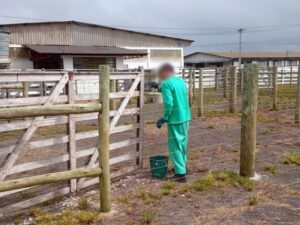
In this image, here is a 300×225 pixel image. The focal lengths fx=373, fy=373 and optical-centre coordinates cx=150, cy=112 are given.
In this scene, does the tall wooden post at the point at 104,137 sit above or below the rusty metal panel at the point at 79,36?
below

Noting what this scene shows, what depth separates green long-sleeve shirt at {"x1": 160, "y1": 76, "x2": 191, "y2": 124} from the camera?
5004 millimetres

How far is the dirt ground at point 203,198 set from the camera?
13.0 ft

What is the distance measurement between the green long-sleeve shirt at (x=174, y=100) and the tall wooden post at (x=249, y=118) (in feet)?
2.66

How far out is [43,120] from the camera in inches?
167

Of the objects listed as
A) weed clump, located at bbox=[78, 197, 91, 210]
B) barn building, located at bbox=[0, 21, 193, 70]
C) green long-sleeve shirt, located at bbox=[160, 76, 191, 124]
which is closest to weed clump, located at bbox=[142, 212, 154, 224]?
weed clump, located at bbox=[78, 197, 91, 210]

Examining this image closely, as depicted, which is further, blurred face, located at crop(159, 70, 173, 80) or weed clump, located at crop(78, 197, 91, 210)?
blurred face, located at crop(159, 70, 173, 80)

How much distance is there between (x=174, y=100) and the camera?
5098mm

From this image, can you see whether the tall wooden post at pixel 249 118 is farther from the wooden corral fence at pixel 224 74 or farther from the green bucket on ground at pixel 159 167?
the wooden corral fence at pixel 224 74

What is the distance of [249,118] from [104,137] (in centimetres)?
215

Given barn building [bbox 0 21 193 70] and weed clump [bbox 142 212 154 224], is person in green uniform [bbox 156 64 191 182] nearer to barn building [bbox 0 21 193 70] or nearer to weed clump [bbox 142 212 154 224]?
weed clump [bbox 142 212 154 224]

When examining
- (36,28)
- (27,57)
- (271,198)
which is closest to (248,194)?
(271,198)

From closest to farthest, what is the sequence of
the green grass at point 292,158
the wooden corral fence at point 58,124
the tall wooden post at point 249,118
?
the wooden corral fence at point 58,124 → the tall wooden post at point 249,118 → the green grass at point 292,158

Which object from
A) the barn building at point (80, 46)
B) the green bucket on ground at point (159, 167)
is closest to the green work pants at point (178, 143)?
the green bucket on ground at point (159, 167)

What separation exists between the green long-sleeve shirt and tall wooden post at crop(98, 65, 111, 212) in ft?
3.89
